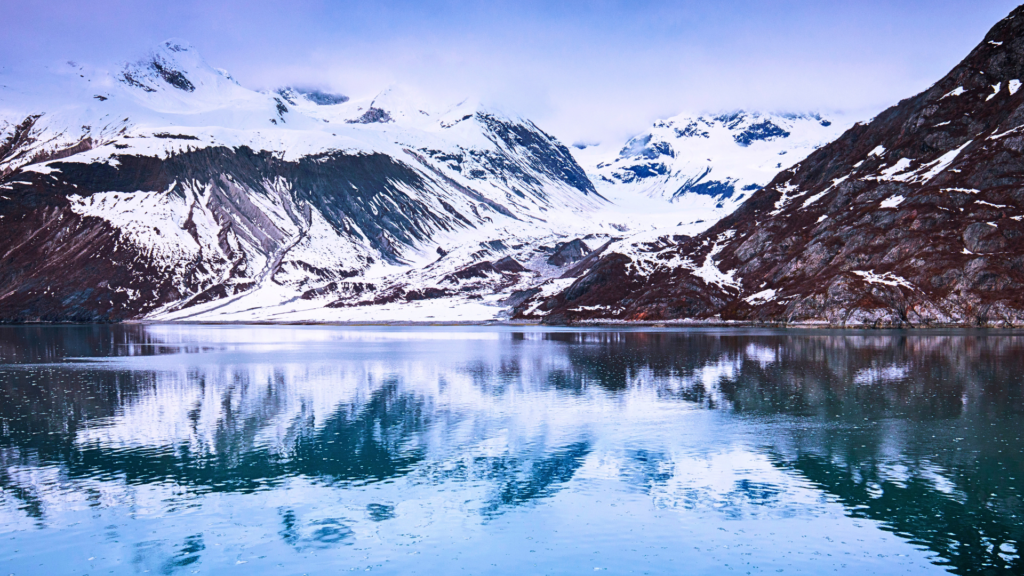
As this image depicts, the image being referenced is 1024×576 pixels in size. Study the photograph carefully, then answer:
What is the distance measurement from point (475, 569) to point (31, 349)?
407ft

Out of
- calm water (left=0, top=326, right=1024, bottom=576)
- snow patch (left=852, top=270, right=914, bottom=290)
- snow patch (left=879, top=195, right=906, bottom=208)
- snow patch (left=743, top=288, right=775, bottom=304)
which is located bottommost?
calm water (left=0, top=326, right=1024, bottom=576)

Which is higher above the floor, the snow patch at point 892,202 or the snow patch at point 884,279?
the snow patch at point 892,202

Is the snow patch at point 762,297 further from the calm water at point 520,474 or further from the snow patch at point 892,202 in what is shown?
the calm water at point 520,474

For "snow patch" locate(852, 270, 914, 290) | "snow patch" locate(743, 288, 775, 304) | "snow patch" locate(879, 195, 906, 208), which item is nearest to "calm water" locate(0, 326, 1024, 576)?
"snow patch" locate(852, 270, 914, 290)

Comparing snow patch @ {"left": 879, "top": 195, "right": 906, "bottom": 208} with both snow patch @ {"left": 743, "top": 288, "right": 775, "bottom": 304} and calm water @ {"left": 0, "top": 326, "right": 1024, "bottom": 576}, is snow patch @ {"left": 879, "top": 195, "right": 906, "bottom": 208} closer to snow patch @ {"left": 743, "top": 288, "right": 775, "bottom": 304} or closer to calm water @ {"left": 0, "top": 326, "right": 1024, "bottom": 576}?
snow patch @ {"left": 743, "top": 288, "right": 775, "bottom": 304}

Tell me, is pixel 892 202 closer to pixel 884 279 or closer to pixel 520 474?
pixel 884 279

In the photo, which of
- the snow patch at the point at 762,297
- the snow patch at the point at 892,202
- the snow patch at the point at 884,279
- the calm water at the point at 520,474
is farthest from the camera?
the snow patch at the point at 762,297

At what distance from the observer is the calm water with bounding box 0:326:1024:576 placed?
25891 millimetres

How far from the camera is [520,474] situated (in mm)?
36594

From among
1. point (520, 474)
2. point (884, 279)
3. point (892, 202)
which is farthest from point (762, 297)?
point (520, 474)

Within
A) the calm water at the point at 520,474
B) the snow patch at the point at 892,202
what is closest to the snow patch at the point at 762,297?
the snow patch at the point at 892,202

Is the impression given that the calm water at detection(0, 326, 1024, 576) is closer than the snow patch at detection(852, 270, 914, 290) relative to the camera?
Yes

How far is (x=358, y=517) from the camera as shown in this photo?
30.1 m

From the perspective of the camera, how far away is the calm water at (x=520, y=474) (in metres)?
25.9
